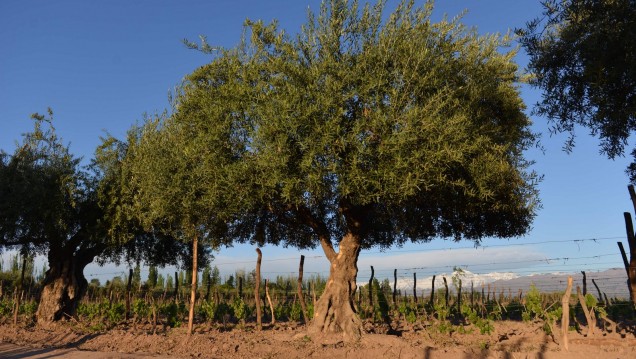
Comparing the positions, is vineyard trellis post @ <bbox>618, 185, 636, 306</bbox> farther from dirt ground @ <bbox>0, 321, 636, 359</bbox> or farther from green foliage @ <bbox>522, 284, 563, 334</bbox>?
green foliage @ <bbox>522, 284, 563, 334</bbox>

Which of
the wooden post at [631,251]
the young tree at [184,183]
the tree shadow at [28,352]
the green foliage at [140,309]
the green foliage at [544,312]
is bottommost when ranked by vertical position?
the tree shadow at [28,352]

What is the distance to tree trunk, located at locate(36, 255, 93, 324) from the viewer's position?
2209 centimetres

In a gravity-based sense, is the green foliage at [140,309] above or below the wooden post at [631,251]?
below

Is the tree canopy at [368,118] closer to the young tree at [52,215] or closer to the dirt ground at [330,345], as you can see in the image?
the dirt ground at [330,345]

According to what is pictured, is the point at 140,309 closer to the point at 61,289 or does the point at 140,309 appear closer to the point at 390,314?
the point at 61,289

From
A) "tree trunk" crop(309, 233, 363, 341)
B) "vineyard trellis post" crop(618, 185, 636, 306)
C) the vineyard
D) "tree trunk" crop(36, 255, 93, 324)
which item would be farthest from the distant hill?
"tree trunk" crop(36, 255, 93, 324)

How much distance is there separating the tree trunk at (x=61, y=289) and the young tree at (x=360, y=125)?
10.8m

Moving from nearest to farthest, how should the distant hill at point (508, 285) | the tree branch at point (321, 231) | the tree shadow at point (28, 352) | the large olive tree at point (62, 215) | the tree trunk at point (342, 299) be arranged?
the tree shadow at point (28, 352), the tree trunk at point (342, 299), the tree branch at point (321, 231), the large olive tree at point (62, 215), the distant hill at point (508, 285)

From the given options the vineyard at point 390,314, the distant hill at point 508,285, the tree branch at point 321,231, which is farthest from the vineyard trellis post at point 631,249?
the tree branch at point 321,231

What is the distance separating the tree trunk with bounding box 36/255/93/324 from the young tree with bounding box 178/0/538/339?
1079 centimetres

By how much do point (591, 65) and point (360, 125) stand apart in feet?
20.9

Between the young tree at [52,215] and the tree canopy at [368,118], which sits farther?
the young tree at [52,215]

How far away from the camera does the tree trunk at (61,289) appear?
22.1m

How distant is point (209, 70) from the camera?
15781 mm
